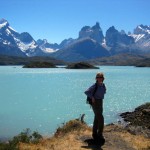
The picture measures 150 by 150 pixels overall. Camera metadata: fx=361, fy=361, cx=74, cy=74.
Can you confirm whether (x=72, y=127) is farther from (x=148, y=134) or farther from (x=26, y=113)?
(x=26, y=113)

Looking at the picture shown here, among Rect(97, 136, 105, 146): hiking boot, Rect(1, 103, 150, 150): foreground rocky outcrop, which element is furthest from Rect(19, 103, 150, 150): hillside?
Rect(97, 136, 105, 146): hiking boot

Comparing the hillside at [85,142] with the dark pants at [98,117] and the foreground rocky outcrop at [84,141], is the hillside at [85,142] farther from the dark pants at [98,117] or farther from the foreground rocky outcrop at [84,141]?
the dark pants at [98,117]

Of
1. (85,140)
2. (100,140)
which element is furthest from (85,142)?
(100,140)

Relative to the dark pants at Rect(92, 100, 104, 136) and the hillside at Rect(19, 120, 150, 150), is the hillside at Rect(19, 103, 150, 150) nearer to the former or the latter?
the hillside at Rect(19, 120, 150, 150)

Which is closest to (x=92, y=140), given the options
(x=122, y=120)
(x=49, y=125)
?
(x=49, y=125)

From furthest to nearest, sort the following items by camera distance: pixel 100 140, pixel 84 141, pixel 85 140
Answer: pixel 85 140
pixel 84 141
pixel 100 140

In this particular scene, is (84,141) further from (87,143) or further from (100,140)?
(100,140)

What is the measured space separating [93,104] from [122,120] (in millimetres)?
30185

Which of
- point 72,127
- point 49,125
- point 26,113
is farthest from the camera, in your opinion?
point 26,113

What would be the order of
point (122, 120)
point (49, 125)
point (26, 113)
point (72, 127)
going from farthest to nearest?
point (26, 113) → point (122, 120) → point (49, 125) → point (72, 127)

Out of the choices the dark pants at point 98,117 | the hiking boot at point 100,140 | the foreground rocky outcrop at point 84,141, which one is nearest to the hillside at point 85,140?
the foreground rocky outcrop at point 84,141

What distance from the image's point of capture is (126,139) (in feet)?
67.2

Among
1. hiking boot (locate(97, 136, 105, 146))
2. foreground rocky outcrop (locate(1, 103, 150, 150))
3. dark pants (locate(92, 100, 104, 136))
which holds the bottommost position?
foreground rocky outcrop (locate(1, 103, 150, 150))

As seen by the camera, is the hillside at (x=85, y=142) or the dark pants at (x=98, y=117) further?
the dark pants at (x=98, y=117)
